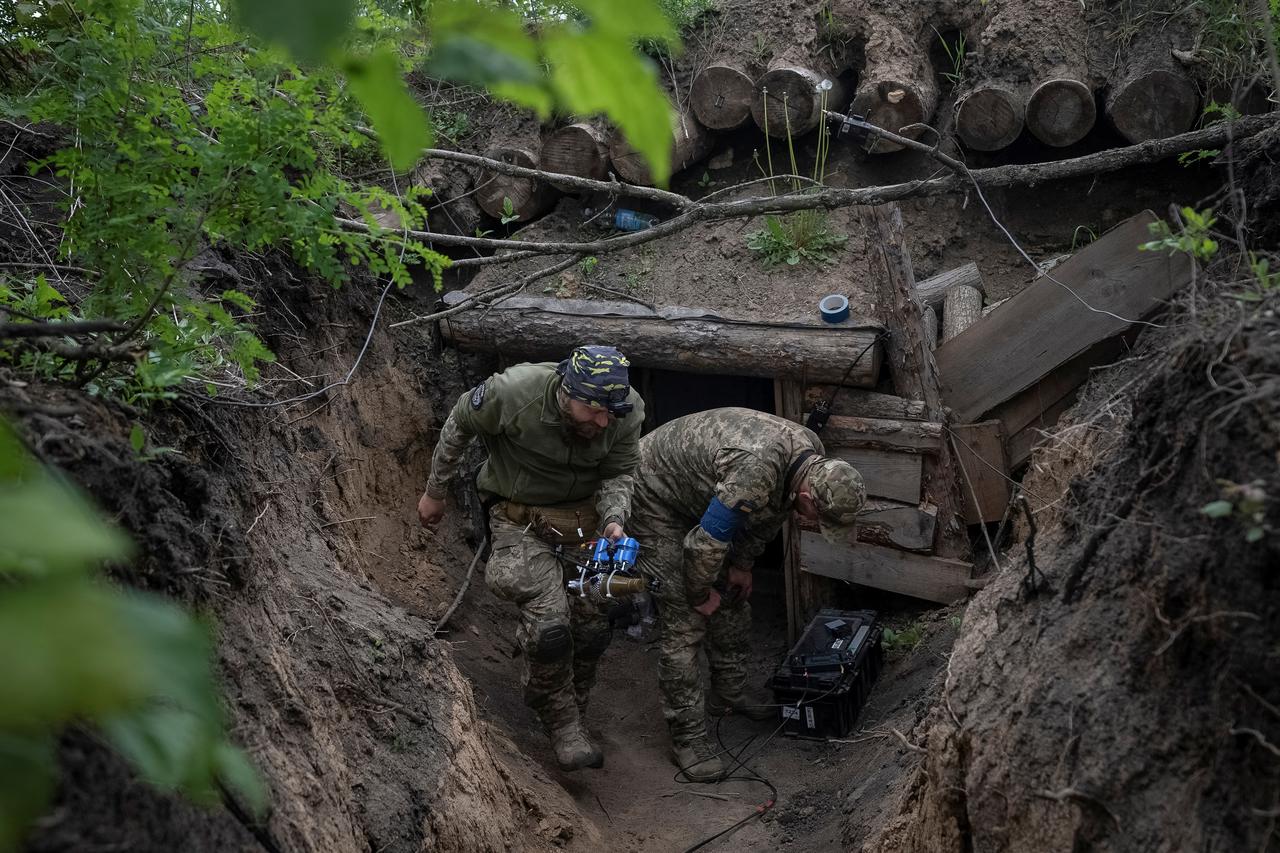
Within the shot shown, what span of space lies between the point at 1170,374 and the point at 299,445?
3.94m

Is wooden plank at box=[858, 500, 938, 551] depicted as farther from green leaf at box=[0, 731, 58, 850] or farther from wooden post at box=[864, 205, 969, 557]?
green leaf at box=[0, 731, 58, 850]

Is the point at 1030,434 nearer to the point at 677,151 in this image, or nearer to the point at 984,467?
the point at 984,467

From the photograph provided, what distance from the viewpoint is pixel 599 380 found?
4.74m

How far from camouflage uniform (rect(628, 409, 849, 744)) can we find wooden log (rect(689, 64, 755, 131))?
2.47 meters

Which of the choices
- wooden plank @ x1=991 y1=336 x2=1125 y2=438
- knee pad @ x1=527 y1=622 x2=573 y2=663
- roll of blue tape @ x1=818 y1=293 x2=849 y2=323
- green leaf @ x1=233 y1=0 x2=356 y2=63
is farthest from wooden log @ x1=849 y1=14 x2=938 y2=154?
green leaf @ x1=233 y1=0 x2=356 y2=63

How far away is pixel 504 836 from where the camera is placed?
3.84 metres

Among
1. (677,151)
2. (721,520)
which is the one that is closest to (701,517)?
(721,520)

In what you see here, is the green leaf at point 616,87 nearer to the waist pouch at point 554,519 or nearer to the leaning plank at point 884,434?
the waist pouch at point 554,519

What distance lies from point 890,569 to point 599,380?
2.42m

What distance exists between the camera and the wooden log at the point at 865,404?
231 inches

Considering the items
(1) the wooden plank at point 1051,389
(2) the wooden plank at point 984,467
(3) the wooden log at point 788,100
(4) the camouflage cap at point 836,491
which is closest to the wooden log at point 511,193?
(3) the wooden log at point 788,100

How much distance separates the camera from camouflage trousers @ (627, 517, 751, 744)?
5.51 metres

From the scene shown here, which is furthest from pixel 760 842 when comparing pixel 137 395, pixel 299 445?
pixel 137 395

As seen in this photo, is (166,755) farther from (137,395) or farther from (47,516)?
(137,395)
